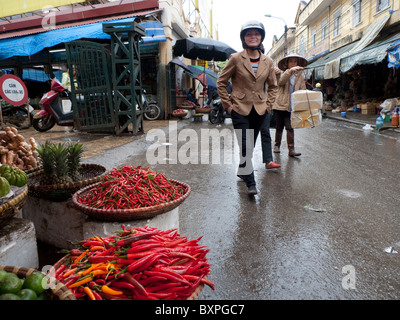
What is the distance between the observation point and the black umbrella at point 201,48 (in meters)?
14.0

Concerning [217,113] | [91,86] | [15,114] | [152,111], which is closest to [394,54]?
[217,113]

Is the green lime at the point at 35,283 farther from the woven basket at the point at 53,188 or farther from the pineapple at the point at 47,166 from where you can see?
the pineapple at the point at 47,166

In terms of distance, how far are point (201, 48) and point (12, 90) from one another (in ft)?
30.9

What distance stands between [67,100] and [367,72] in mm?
17891

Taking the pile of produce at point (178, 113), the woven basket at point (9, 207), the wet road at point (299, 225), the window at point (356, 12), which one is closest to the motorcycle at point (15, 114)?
the pile of produce at point (178, 113)

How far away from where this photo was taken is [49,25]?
16375mm

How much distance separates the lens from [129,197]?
2402mm

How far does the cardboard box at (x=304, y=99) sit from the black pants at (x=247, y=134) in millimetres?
2073

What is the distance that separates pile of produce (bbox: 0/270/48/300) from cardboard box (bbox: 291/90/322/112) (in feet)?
18.7

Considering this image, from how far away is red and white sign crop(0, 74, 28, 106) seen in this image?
6273mm

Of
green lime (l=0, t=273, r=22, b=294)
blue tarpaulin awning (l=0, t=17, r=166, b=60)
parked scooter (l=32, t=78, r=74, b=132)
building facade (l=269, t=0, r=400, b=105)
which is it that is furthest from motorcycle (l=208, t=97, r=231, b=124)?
green lime (l=0, t=273, r=22, b=294)

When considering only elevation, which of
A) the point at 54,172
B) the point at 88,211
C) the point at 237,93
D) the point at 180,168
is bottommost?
the point at 180,168

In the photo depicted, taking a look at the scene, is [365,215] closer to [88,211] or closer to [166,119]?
[88,211]
